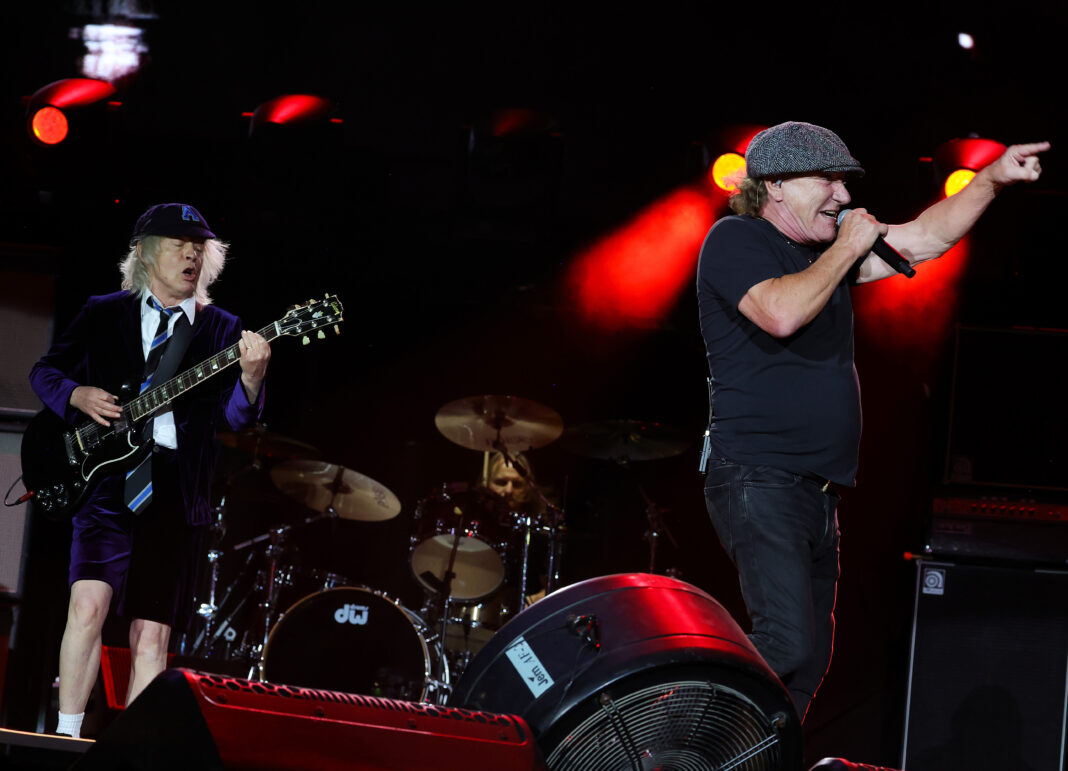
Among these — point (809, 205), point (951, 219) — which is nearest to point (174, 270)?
point (809, 205)

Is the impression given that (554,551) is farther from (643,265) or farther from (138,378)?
(138,378)

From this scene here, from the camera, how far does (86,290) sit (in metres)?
5.60

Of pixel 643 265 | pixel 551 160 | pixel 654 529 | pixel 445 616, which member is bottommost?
pixel 445 616

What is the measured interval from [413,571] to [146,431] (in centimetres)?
239

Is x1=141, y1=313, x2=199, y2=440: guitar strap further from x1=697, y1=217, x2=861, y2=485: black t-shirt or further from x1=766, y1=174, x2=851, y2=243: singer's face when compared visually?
x1=766, y1=174, x2=851, y2=243: singer's face

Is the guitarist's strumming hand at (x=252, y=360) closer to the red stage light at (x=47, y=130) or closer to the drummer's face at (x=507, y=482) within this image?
the red stage light at (x=47, y=130)

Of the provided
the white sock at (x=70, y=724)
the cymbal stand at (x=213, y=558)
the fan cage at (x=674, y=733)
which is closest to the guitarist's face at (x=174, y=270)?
the white sock at (x=70, y=724)

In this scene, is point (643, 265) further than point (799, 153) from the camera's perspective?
Yes

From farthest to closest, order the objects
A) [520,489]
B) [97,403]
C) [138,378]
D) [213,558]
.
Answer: [520,489] → [213,558] → [138,378] → [97,403]

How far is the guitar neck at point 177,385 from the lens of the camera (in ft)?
12.5

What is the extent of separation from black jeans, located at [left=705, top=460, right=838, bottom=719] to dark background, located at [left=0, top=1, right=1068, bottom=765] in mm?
3027

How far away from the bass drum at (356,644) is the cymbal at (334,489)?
1.64 ft

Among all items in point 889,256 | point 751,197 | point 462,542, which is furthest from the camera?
point 462,542

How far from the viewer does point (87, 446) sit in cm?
380
